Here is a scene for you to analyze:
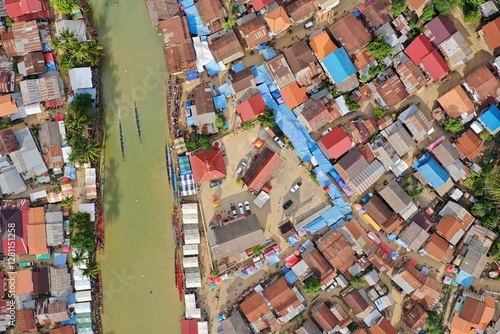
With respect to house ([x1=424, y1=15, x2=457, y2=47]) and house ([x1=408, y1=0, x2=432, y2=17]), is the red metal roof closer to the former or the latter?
house ([x1=424, y1=15, x2=457, y2=47])

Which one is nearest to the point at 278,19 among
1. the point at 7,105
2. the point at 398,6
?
the point at 398,6

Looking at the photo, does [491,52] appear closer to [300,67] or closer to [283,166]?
[300,67]

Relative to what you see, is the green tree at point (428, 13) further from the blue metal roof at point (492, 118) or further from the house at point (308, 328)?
the house at point (308, 328)

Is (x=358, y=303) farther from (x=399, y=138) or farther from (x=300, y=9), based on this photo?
(x=300, y=9)

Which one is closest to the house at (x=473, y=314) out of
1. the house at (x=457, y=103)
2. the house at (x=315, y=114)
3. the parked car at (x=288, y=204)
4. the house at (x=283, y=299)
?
the house at (x=283, y=299)

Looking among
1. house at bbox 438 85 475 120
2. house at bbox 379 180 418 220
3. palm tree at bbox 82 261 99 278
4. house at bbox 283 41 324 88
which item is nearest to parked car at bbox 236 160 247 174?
house at bbox 283 41 324 88

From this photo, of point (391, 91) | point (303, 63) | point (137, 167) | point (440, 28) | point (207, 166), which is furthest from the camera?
point (137, 167)
